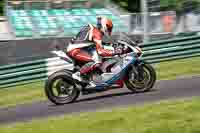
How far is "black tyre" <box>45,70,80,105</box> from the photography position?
10.2m

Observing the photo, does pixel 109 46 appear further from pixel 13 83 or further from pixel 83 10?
pixel 83 10

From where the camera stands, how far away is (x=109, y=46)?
34.4 ft

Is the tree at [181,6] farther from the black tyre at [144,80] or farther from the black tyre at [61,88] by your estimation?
the black tyre at [61,88]

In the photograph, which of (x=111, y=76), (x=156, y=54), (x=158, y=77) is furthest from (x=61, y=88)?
(x=156, y=54)

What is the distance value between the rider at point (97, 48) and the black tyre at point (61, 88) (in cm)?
18

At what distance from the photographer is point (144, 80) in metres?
10.4

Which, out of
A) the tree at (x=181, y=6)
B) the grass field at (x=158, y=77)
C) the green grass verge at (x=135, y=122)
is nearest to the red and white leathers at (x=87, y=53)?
the grass field at (x=158, y=77)

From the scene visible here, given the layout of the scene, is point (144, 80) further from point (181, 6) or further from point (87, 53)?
point (181, 6)

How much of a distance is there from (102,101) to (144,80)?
0.98 meters

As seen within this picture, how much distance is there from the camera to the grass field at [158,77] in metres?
12.9

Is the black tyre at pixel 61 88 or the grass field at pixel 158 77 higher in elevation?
the black tyre at pixel 61 88

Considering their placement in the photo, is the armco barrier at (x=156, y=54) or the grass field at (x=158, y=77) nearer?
the grass field at (x=158, y=77)

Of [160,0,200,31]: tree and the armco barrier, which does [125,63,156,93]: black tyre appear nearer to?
the armco barrier

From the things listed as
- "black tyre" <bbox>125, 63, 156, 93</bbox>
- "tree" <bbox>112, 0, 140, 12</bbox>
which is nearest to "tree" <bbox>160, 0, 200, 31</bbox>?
"black tyre" <bbox>125, 63, 156, 93</bbox>
